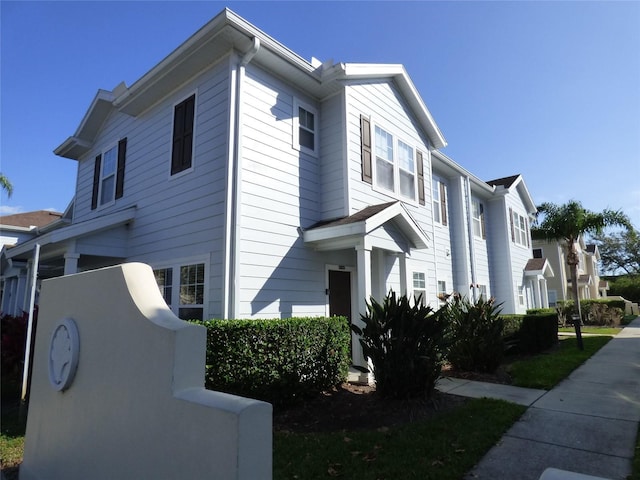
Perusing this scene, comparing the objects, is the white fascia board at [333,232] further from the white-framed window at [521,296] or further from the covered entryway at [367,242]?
the white-framed window at [521,296]

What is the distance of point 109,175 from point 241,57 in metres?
6.29

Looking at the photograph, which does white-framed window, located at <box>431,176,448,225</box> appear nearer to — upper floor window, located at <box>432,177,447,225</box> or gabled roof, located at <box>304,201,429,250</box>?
upper floor window, located at <box>432,177,447,225</box>

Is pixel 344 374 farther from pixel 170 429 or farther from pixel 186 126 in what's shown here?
pixel 186 126

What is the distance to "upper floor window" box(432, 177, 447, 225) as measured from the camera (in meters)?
13.9

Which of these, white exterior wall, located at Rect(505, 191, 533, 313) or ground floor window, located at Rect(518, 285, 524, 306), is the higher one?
white exterior wall, located at Rect(505, 191, 533, 313)

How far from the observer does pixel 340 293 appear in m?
9.53

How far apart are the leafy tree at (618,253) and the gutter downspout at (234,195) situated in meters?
68.0

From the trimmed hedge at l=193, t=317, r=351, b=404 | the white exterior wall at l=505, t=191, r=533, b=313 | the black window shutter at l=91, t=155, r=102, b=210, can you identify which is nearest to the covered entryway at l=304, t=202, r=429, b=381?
the trimmed hedge at l=193, t=317, r=351, b=404

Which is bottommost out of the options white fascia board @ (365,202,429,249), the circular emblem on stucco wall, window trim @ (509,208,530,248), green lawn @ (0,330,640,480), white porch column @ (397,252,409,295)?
green lawn @ (0,330,640,480)

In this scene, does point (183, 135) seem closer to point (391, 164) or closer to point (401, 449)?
point (391, 164)

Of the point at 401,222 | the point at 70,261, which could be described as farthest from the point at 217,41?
the point at 70,261

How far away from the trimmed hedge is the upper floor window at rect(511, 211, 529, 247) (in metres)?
15.0

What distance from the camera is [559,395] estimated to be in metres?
6.59

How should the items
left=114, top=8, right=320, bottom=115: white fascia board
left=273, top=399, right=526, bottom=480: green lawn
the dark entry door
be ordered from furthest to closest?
1. the dark entry door
2. left=114, top=8, right=320, bottom=115: white fascia board
3. left=273, top=399, right=526, bottom=480: green lawn
